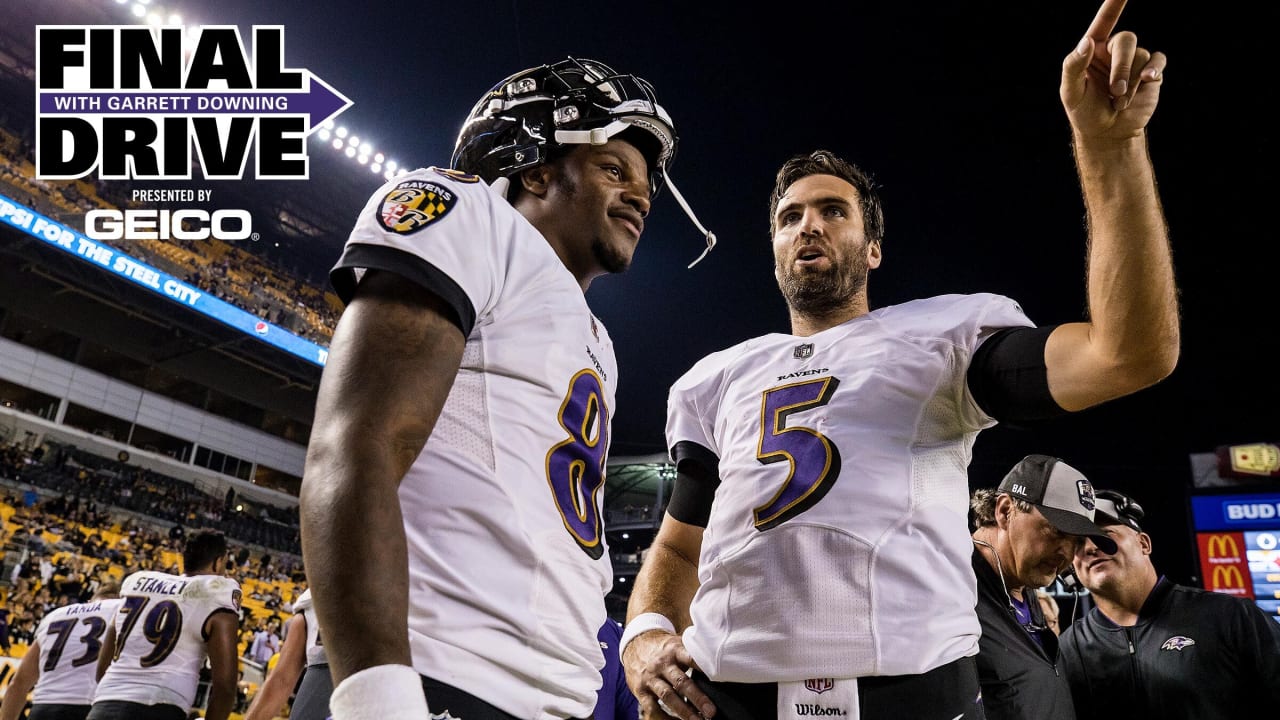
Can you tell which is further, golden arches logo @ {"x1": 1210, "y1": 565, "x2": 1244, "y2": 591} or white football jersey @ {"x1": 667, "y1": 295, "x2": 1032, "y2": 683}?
golden arches logo @ {"x1": 1210, "y1": 565, "x2": 1244, "y2": 591}

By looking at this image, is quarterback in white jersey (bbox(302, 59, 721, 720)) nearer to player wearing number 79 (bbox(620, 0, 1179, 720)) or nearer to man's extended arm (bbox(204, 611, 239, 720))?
player wearing number 79 (bbox(620, 0, 1179, 720))

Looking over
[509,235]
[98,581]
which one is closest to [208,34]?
[98,581]

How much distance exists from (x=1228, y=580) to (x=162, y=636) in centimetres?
1060

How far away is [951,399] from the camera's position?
7.03 feet

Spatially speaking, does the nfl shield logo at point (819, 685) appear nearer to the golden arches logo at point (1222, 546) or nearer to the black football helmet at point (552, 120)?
the black football helmet at point (552, 120)

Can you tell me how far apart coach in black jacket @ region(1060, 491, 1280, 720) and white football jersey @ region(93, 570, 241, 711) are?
5271 mm

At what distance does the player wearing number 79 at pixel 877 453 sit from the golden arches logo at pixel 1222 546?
952 centimetres

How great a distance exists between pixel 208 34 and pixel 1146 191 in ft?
51.3

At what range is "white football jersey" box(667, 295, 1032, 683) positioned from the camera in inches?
74.4

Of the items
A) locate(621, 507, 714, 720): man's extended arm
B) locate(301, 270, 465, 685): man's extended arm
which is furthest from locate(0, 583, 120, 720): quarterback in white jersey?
locate(301, 270, 465, 685): man's extended arm

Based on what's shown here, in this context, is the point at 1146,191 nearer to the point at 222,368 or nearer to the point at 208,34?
the point at 208,34

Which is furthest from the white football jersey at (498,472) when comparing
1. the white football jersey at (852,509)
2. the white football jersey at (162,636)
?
the white football jersey at (162,636)

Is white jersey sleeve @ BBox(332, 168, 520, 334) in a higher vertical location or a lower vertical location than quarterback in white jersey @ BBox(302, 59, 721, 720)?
higher

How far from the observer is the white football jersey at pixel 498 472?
1.26 metres
